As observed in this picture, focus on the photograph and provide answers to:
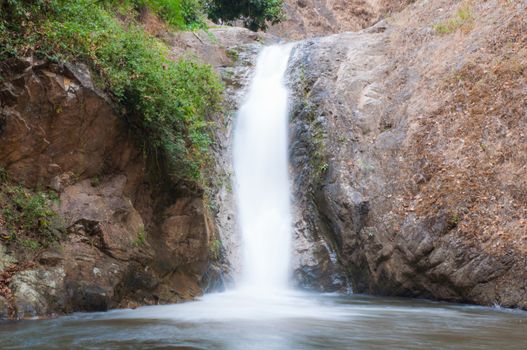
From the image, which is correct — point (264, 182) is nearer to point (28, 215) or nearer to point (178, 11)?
point (178, 11)

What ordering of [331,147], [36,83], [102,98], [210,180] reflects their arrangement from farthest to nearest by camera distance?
1. [331,147]
2. [210,180]
3. [102,98]
4. [36,83]

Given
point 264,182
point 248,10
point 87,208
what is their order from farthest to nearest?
point 248,10 < point 264,182 < point 87,208

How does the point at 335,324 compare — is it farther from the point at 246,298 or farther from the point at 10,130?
the point at 10,130

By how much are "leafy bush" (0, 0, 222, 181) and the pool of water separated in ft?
9.01

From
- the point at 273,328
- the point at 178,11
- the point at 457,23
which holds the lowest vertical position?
the point at 273,328

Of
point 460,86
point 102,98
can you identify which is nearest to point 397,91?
point 460,86

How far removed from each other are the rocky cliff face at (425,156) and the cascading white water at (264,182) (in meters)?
0.44

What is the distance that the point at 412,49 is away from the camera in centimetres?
1527

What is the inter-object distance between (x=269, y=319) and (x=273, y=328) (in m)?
0.81

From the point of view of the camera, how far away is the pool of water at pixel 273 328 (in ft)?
17.6

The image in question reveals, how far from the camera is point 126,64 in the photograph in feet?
27.8

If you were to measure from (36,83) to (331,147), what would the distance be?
7.59m

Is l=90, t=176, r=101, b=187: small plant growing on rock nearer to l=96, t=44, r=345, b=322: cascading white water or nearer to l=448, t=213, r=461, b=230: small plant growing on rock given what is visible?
l=96, t=44, r=345, b=322: cascading white water

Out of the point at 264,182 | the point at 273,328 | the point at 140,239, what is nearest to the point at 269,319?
the point at 273,328
